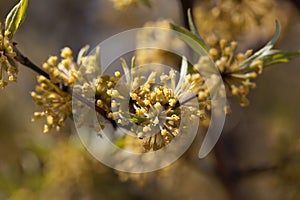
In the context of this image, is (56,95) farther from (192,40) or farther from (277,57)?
(277,57)

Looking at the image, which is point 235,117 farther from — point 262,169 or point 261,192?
point 262,169

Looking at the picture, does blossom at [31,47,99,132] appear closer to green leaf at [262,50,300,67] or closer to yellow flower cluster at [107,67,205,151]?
yellow flower cluster at [107,67,205,151]

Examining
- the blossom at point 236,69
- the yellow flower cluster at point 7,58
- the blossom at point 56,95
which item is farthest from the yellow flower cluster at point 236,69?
the yellow flower cluster at point 7,58

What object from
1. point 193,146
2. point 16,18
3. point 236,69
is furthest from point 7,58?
point 193,146

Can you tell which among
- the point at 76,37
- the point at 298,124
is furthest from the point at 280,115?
the point at 76,37

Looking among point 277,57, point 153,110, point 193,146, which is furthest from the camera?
point 193,146

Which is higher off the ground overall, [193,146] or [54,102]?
[193,146]

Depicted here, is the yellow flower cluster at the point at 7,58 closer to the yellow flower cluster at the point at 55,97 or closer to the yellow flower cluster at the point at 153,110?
the yellow flower cluster at the point at 55,97
